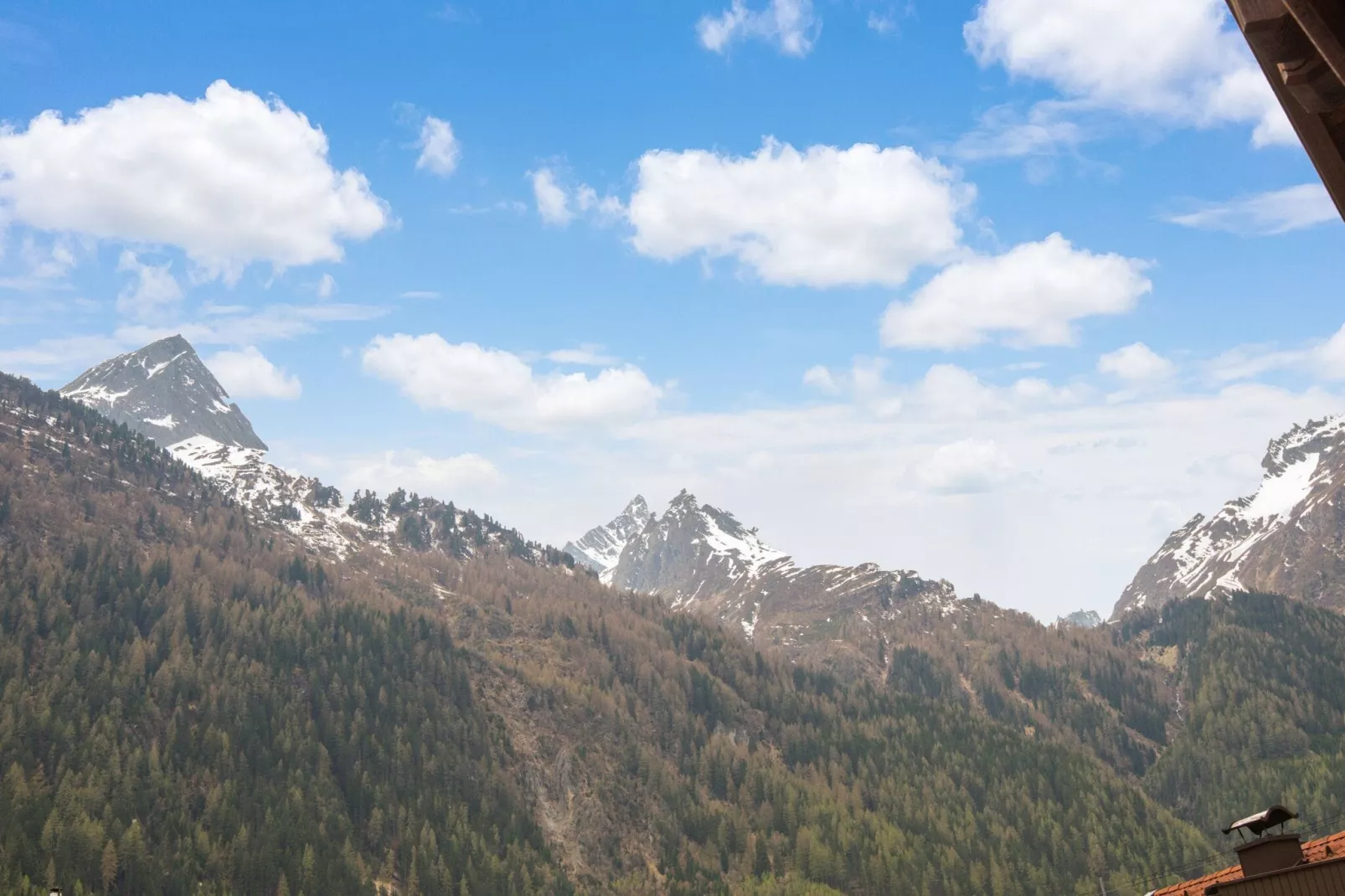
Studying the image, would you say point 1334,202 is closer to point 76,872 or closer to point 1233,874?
point 1233,874

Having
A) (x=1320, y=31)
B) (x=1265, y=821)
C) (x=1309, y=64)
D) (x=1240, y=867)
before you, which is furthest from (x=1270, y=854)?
(x=1320, y=31)

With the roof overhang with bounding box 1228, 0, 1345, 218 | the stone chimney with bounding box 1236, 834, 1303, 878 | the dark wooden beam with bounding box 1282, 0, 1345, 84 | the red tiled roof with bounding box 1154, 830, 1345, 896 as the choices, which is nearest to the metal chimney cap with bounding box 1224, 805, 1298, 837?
the stone chimney with bounding box 1236, 834, 1303, 878

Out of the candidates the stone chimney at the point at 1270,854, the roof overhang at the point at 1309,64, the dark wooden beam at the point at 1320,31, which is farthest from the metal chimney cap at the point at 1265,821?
the dark wooden beam at the point at 1320,31

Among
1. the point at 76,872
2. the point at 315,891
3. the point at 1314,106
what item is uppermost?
the point at 1314,106

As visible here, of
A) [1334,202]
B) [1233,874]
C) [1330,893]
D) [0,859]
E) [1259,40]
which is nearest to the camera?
[1259,40]

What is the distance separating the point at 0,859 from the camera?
552 feet

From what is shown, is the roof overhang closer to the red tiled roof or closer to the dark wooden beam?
the dark wooden beam

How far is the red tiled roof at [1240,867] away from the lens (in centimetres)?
4169

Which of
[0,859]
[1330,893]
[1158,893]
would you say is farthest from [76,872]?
[1330,893]

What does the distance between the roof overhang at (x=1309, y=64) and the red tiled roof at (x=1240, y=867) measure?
4063cm

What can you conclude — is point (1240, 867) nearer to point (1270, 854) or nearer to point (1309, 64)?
point (1270, 854)

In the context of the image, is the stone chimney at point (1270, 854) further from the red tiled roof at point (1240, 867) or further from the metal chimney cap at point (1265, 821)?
the red tiled roof at point (1240, 867)

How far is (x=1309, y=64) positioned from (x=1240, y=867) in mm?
45201

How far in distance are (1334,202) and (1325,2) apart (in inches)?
70.9
